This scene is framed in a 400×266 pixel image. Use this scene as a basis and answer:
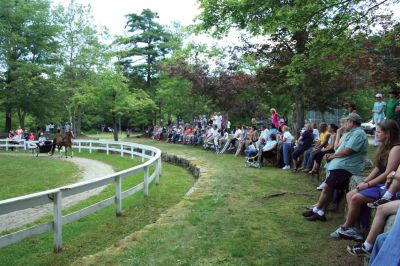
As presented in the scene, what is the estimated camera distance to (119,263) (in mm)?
3928

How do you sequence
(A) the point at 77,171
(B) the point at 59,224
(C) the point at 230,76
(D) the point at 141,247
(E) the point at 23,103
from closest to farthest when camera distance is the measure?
(D) the point at 141,247 → (B) the point at 59,224 → (A) the point at 77,171 → (C) the point at 230,76 → (E) the point at 23,103

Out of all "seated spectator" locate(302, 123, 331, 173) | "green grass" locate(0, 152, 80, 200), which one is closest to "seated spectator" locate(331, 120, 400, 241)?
"seated spectator" locate(302, 123, 331, 173)

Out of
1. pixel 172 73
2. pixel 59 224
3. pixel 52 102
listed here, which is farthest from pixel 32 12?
pixel 59 224

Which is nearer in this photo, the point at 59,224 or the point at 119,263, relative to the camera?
the point at 119,263

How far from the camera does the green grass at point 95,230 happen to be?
4.88 metres

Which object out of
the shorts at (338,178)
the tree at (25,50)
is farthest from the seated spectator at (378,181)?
the tree at (25,50)

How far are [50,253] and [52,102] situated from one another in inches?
1159

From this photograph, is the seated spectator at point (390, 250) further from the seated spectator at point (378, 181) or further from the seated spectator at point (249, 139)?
the seated spectator at point (249, 139)

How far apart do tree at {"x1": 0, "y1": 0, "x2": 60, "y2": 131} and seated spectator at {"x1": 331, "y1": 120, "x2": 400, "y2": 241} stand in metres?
29.4

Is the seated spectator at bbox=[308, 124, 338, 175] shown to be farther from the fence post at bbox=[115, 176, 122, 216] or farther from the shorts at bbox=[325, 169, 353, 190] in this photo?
the fence post at bbox=[115, 176, 122, 216]

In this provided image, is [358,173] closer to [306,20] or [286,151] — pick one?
[306,20]

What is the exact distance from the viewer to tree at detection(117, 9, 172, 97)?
3503 cm

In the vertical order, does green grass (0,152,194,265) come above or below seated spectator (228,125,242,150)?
below

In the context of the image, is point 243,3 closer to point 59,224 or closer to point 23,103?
point 59,224
